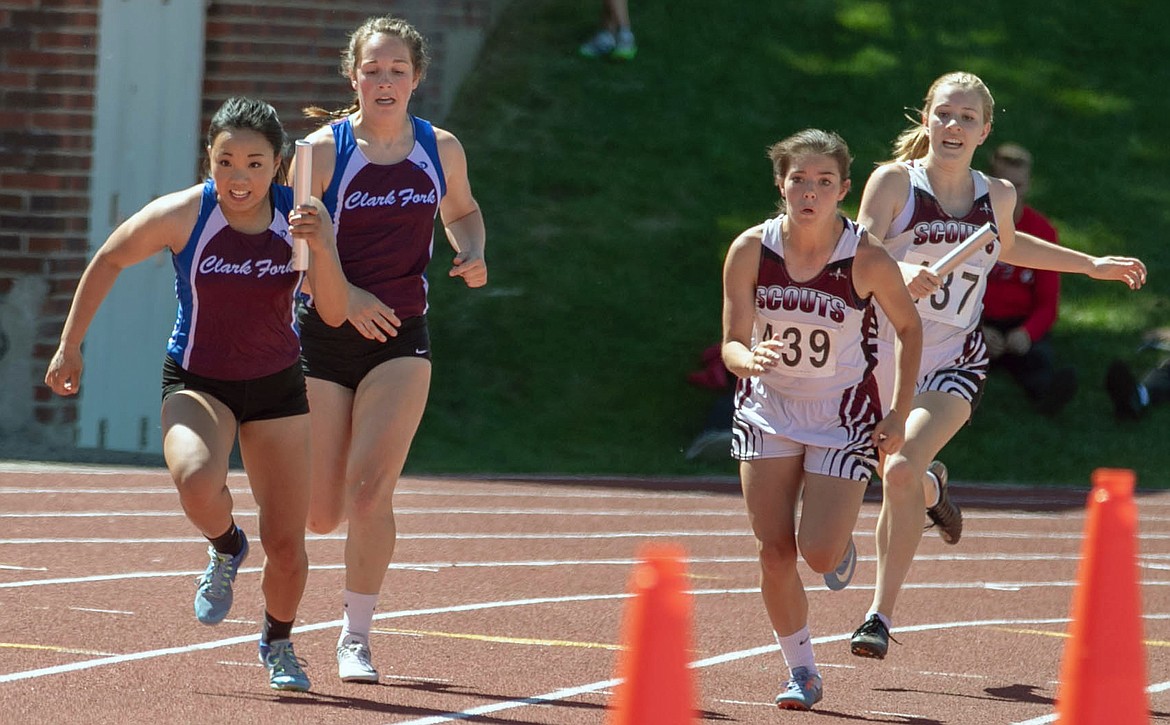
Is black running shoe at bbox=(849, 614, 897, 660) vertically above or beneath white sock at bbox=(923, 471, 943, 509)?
beneath

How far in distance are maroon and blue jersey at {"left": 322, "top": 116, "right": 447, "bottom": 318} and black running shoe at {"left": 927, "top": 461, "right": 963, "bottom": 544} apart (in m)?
2.48

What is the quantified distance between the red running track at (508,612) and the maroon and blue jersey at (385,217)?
129 cm

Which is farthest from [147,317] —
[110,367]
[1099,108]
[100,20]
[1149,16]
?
[1149,16]

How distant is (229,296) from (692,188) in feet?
36.7

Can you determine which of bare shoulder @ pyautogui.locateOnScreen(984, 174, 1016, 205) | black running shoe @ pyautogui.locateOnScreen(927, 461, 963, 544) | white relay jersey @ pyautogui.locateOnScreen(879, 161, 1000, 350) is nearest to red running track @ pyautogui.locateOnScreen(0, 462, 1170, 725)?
black running shoe @ pyautogui.locateOnScreen(927, 461, 963, 544)

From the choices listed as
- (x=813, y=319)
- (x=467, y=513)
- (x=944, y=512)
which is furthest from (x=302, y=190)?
(x=467, y=513)

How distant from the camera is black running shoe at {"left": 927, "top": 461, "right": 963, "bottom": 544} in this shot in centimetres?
782

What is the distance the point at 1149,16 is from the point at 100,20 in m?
12.2

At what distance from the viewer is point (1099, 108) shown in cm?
1888

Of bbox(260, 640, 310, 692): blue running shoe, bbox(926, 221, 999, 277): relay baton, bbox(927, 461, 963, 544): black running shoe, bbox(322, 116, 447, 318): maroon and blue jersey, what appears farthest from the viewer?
bbox(927, 461, 963, 544): black running shoe

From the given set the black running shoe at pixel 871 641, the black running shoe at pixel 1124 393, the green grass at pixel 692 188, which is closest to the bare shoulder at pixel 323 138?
the black running shoe at pixel 871 641

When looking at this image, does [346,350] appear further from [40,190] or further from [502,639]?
[40,190]

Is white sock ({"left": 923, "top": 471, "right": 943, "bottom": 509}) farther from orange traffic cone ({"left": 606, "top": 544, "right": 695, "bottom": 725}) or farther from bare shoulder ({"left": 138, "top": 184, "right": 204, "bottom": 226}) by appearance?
orange traffic cone ({"left": 606, "top": 544, "right": 695, "bottom": 725})

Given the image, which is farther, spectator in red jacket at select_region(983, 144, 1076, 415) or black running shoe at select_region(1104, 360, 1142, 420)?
black running shoe at select_region(1104, 360, 1142, 420)
